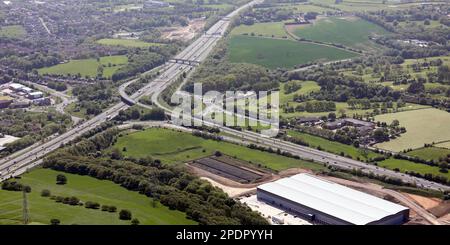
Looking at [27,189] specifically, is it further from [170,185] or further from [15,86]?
[15,86]

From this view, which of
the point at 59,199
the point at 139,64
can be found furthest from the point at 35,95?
the point at 59,199

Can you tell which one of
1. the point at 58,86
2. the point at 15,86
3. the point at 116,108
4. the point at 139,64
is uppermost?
the point at 139,64

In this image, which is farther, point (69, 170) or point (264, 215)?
point (69, 170)

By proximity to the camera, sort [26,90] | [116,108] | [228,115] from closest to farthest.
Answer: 1. [228,115]
2. [116,108]
3. [26,90]
